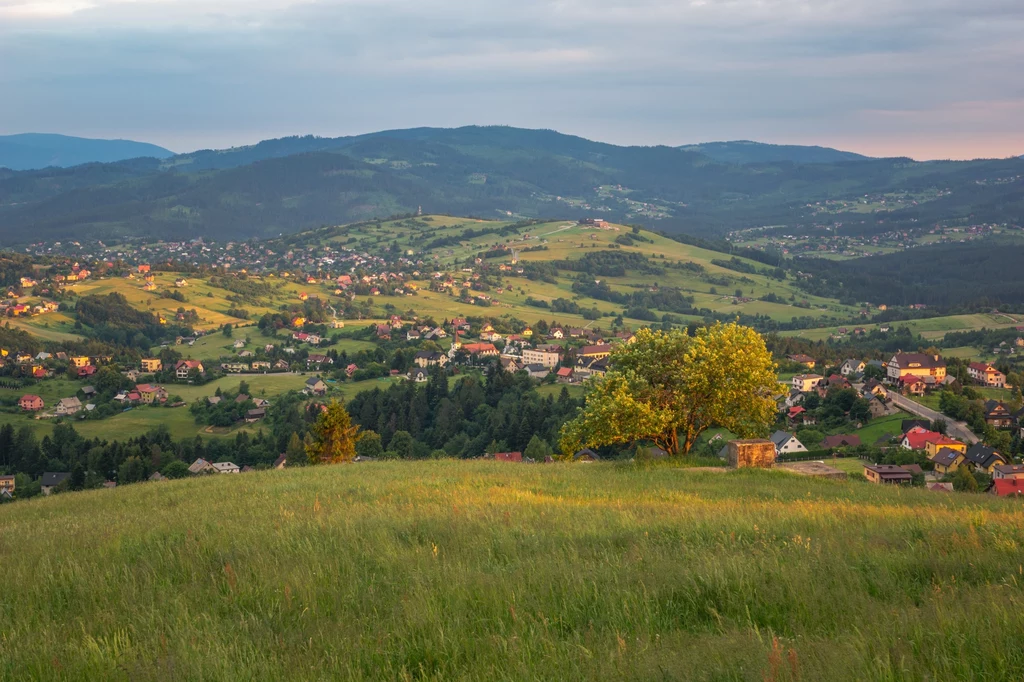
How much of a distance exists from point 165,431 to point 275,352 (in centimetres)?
5074

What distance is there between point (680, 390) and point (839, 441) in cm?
3989

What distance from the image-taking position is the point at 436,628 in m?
5.70

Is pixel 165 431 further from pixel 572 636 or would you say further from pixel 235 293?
pixel 235 293

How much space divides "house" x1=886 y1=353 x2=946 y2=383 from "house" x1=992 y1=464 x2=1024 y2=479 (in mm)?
35035

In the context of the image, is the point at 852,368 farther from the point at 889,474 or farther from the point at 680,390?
the point at 680,390

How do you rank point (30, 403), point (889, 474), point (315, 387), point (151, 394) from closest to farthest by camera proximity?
point (889, 474) < point (30, 403) < point (151, 394) < point (315, 387)

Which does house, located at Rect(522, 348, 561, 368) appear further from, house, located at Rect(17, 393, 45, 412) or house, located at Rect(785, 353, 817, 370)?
house, located at Rect(17, 393, 45, 412)

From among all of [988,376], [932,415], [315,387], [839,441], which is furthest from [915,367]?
[315,387]

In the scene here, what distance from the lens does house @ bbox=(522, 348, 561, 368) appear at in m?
119

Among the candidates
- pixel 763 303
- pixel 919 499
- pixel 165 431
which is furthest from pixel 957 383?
pixel 763 303

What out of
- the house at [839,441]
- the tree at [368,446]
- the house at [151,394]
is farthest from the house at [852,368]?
the house at [151,394]

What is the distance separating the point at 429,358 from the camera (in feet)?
388

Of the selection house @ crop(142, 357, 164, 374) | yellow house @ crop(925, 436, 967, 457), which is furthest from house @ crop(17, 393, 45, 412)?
yellow house @ crop(925, 436, 967, 457)

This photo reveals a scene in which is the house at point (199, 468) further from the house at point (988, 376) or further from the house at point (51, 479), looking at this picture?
the house at point (988, 376)
